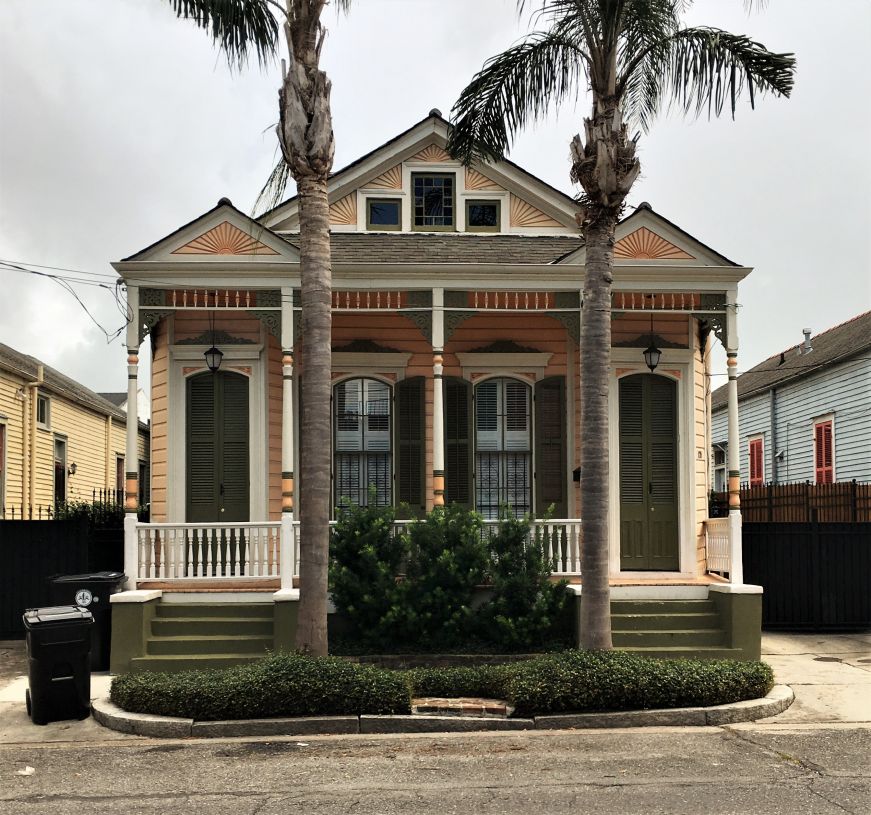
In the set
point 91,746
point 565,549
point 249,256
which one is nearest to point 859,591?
point 565,549

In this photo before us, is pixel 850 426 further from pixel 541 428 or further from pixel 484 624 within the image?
pixel 484 624

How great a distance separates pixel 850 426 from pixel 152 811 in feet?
61.6

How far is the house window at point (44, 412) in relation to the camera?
2336 centimetres

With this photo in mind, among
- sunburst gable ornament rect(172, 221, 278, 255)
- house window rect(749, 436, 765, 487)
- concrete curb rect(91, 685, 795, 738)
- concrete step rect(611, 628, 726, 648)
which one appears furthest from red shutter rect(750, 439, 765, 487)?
concrete curb rect(91, 685, 795, 738)

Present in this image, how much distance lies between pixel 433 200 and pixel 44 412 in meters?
12.8

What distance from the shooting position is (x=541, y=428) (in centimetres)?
1420

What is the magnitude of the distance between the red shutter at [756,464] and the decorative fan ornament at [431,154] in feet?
51.6

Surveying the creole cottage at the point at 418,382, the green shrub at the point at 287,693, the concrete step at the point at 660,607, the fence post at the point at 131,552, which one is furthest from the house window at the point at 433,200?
the green shrub at the point at 287,693

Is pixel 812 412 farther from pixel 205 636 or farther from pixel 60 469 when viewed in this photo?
pixel 60 469

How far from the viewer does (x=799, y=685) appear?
35.7 feet

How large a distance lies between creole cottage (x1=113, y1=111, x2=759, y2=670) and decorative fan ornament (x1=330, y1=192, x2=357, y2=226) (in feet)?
0.15

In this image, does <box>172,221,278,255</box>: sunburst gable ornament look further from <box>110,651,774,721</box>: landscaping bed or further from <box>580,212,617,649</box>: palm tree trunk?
<box>110,651,774,721</box>: landscaping bed

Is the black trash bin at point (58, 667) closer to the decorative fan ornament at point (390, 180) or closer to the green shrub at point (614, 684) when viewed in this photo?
the green shrub at point (614, 684)

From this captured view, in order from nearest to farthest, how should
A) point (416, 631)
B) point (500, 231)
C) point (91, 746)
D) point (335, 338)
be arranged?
point (91, 746), point (416, 631), point (335, 338), point (500, 231)
